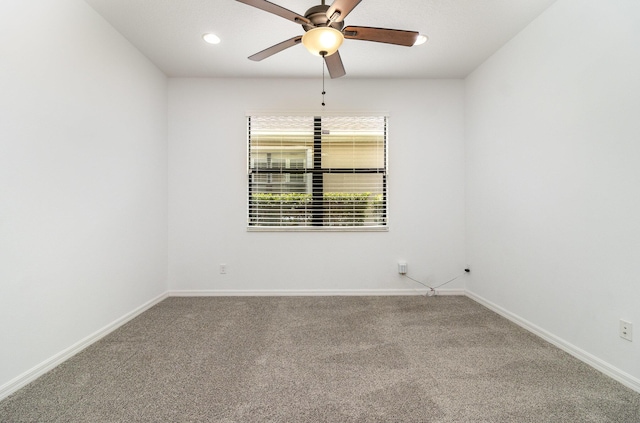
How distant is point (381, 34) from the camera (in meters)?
1.87

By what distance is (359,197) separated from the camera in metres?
3.60

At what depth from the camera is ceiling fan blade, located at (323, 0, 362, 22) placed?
5.03ft

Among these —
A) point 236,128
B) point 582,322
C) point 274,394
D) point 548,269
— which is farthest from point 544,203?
point 236,128

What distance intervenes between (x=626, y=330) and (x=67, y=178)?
155 inches

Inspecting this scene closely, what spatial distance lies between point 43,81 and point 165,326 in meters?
2.13

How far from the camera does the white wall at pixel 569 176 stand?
176 centimetres

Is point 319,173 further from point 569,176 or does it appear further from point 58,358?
point 58,358

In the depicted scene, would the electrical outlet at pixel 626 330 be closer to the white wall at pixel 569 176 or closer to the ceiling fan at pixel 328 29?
the white wall at pixel 569 176

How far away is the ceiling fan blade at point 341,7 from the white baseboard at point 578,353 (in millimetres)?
2775

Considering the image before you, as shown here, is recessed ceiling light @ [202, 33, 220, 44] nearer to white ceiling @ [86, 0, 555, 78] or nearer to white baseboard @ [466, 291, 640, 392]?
white ceiling @ [86, 0, 555, 78]

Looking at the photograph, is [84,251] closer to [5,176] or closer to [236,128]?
[5,176]

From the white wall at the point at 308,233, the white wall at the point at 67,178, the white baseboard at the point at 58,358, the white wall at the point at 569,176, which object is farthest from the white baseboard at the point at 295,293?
the white wall at the point at 569,176

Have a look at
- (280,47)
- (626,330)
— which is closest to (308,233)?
(280,47)

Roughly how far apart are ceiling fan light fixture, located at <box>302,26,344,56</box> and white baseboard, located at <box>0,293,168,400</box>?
273cm
